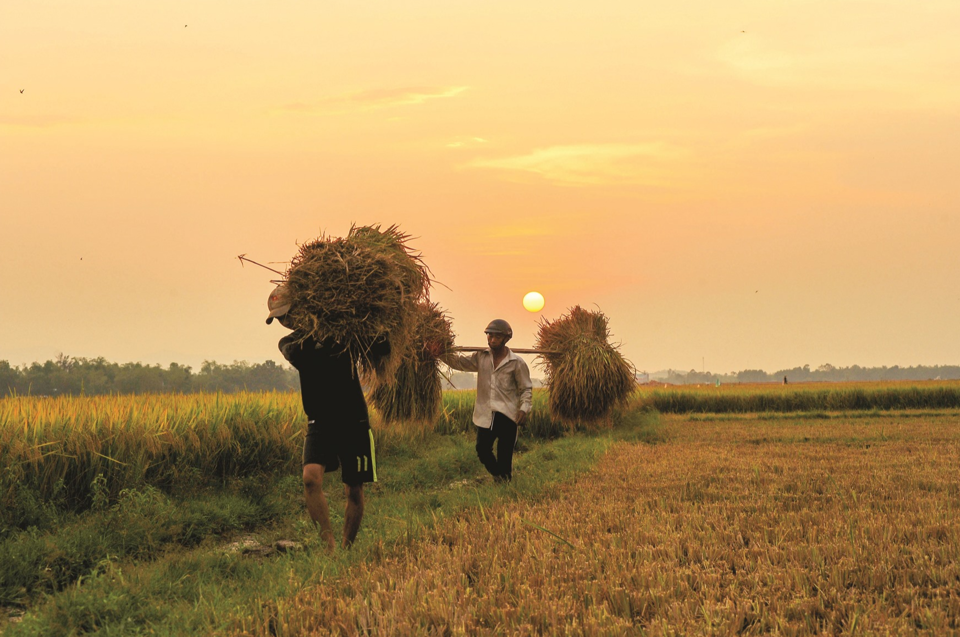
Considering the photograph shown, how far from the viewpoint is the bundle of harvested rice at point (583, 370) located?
13836mm

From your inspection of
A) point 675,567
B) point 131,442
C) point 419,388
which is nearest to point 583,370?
point 419,388

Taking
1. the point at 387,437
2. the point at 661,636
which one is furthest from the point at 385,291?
the point at 387,437

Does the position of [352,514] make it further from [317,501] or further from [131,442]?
[131,442]

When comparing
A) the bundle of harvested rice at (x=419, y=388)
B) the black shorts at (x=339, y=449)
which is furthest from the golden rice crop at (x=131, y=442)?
the black shorts at (x=339, y=449)

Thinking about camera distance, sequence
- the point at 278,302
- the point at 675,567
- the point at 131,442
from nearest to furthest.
A: the point at 675,567 < the point at 278,302 < the point at 131,442

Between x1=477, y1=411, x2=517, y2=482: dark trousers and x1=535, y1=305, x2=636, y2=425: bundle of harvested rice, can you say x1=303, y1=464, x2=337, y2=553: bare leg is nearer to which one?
x1=477, y1=411, x2=517, y2=482: dark trousers

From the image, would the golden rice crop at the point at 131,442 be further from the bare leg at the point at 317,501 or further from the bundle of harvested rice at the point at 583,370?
the bundle of harvested rice at the point at 583,370

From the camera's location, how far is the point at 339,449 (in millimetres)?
6184

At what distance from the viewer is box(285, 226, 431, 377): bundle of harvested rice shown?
641 cm

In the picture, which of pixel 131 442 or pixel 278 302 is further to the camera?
pixel 131 442

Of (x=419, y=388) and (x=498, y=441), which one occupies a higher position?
(x=419, y=388)

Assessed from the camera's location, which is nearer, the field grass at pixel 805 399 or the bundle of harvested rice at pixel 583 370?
the bundle of harvested rice at pixel 583 370

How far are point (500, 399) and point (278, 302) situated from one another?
11.2 ft

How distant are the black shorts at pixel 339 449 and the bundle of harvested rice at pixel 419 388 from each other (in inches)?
158
